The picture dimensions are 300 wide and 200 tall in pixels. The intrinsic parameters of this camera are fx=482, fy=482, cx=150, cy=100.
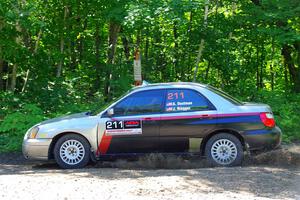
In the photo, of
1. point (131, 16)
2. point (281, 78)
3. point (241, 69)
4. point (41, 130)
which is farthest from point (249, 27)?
point (41, 130)

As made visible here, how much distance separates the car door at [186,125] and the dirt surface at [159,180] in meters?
0.37

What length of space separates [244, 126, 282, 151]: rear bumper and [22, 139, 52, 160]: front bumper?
153 inches

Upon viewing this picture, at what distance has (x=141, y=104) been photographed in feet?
31.0

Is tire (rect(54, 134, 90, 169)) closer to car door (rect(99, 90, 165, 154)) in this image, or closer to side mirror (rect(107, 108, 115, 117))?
car door (rect(99, 90, 165, 154))

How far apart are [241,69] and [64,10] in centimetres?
739

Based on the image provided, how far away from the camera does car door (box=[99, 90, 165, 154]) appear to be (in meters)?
9.31

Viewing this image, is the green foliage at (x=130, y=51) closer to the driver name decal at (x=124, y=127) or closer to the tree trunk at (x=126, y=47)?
the tree trunk at (x=126, y=47)

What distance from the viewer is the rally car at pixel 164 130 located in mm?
9242

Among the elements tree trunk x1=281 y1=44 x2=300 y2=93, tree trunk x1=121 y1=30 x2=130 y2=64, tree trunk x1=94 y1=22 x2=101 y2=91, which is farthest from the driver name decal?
tree trunk x1=121 y1=30 x2=130 y2=64

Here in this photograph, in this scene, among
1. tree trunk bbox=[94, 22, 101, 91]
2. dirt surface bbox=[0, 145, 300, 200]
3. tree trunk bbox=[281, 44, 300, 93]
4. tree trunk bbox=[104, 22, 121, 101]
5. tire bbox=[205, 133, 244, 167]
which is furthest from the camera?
tree trunk bbox=[281, 44, 300, 93]

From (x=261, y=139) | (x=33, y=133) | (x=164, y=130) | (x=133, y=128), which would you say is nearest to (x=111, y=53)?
(x=33, y=133)

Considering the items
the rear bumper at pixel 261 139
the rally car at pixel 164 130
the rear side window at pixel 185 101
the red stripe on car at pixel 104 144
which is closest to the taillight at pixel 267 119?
the rally car at pixel 164 130

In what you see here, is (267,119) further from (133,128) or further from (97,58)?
(97,58)

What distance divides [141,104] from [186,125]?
3.19ft
